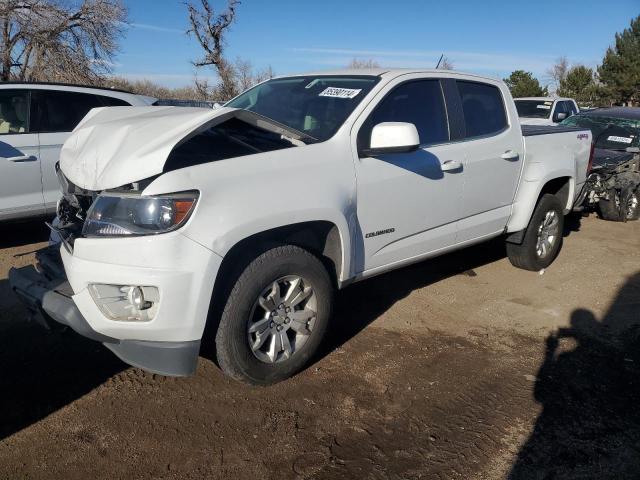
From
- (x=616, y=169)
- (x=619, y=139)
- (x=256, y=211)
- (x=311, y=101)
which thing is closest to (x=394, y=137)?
(x=311, y=101)

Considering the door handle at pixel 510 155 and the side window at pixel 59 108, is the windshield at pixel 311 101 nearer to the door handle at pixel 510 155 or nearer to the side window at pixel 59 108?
the door handle at pixel 510 155

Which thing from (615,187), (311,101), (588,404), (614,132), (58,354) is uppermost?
(311,101)

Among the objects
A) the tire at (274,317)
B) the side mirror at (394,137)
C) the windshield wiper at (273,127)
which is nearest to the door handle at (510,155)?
the side mirror at (394,137)

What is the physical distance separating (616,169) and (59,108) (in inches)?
305

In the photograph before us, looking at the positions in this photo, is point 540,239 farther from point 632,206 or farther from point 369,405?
point 632,206

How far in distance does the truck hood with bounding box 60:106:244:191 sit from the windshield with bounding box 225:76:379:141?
2.41ft

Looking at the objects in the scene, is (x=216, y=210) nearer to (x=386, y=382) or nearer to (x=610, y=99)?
(x=386, y=382)

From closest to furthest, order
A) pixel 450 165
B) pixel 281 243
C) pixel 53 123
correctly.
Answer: pixel 281 243, pixel 450 165, pixel 53 123

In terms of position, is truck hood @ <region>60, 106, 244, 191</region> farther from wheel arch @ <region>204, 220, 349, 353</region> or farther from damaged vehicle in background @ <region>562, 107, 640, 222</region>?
damaged vehicle in background @ <region>562, 107, 640, 222</region>

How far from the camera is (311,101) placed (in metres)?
4.19

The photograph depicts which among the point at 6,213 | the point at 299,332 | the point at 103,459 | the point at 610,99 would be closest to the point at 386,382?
the point at 299,332

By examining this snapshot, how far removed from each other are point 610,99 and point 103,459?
42835 millimetres

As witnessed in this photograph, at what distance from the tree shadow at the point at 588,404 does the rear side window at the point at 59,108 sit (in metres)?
5.36

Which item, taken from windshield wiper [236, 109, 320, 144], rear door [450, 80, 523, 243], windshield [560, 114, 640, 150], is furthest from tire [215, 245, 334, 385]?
windshield [560, 114, 640, 150]
